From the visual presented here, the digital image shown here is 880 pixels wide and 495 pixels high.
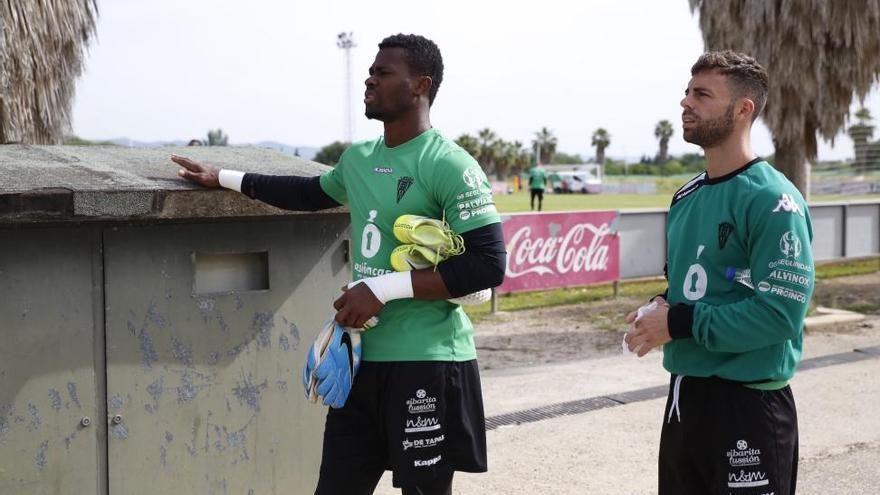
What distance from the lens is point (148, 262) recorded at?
337 centimetres

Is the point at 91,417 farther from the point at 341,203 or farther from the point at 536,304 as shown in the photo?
the point at 536,304

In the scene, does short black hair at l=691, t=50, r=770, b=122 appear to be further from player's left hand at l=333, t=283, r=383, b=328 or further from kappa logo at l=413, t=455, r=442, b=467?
kappa logo at l=413, t=455, r=442, b=467

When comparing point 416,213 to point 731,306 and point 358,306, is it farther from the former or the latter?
point 731,306

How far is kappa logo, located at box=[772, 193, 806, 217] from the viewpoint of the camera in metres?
2.41

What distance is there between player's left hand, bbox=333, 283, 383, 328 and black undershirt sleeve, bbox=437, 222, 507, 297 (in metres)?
0.23

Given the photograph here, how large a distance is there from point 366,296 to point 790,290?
1206mm

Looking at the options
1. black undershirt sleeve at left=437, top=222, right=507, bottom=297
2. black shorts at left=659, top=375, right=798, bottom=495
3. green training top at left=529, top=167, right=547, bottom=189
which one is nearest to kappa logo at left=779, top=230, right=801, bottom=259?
black shorts at left=659, top=375, right=798, bottom=495

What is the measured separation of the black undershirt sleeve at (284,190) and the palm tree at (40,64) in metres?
4.50

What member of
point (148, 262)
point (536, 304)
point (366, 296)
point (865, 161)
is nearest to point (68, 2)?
point (148, 262)

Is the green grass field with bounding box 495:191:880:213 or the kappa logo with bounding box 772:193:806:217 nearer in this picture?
the kappa logo with bounding box 772:193:806:217

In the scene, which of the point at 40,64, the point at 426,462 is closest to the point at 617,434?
the point at 426,462

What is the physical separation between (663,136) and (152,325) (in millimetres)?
134212

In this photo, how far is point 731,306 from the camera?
243 centimetres

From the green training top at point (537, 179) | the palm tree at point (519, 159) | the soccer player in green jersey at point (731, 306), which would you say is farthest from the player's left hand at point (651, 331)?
the palm tree at point (519, 159)
